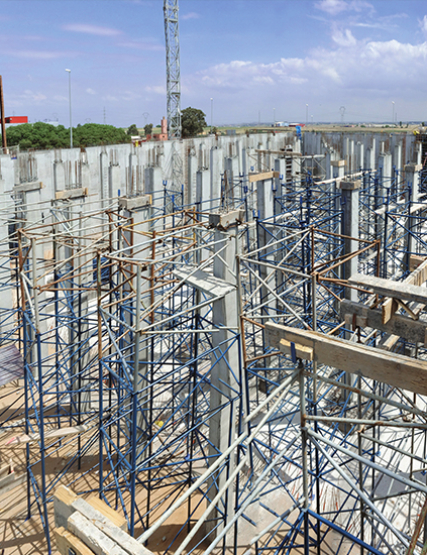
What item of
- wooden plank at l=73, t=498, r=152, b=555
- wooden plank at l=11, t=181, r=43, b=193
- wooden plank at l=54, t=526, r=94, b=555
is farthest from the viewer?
wooden plank at l=11, t=181, r=43, b=193

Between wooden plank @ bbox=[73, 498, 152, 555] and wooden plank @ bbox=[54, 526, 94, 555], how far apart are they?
186 millimetres

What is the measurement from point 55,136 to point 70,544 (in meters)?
45.5

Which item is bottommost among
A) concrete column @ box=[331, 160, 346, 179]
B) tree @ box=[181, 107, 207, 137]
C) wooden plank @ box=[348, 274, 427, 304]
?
wooden plank @ box=[348, 274, 427, 304]

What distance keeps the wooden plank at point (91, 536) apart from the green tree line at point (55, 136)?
4032 centimetres

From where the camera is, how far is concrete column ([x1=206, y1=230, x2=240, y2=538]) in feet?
33.7

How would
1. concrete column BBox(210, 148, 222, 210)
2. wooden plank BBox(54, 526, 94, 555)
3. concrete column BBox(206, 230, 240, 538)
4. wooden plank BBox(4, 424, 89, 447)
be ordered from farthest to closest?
concrete column BBox(210, 148, 222, 210), wooden plank BBox(4, 424, 89, 447), concrete column BBox(206, 230, 240, 538), wooden plank BBox(54, 526, 94, 555)

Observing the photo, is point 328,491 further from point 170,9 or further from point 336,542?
point 170,9

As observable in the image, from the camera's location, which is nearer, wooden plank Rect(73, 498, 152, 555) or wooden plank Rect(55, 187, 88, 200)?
wooden plank Rect(73, 498, 152, 555)

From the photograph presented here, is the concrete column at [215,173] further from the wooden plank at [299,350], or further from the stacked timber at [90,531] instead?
the stacked timber at [90,531]

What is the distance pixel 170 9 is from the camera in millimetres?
48875

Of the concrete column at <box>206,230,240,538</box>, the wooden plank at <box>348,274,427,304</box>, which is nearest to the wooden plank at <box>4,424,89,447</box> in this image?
the concrete column at <box>206,230,240,538</box>

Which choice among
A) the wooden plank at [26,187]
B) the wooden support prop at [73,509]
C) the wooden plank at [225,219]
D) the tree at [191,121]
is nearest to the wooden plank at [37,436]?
the wooden plank at [225,219]

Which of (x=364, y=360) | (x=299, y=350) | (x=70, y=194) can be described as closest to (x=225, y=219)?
(x=299, y=350)

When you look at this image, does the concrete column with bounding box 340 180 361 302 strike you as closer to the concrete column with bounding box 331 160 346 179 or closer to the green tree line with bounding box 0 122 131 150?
the concrete column with bounding box 331 160 346 179
